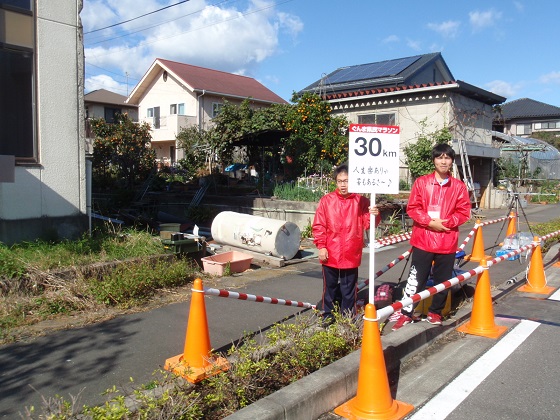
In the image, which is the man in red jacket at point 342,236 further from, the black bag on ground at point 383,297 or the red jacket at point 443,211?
the black bag on ground at point 383,297

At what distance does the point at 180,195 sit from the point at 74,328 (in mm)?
10773

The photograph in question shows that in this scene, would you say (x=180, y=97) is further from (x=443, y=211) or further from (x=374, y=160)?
(x=374, y=160)

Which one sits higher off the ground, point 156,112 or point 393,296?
point 156,112

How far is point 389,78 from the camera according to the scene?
72.9 feet

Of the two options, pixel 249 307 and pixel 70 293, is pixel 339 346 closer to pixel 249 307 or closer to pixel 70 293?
pixel 249 307

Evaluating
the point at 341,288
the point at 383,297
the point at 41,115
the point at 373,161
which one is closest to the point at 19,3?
the point at 41,115

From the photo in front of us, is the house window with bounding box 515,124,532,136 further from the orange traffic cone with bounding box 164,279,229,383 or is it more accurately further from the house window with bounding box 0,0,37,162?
the orange traffic cone with bounding box 164,279,229,383

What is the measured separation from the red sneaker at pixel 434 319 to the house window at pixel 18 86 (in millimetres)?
6584

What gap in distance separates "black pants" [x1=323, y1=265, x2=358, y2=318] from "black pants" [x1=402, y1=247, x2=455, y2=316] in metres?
0.66

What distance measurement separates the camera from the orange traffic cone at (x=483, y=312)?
209 inches

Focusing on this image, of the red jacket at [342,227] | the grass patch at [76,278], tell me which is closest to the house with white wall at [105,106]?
the grass patch at [76,278]

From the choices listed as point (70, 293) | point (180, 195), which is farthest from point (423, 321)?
point (180, 195)

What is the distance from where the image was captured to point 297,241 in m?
9.73

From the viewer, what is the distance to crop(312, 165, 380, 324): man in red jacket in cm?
494
